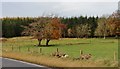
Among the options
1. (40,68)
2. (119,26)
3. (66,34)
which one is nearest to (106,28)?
(66,34)

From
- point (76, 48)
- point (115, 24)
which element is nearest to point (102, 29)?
point (115, 24)

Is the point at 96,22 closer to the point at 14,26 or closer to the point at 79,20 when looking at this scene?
the point at 79,20

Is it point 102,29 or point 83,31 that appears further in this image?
point 83,31

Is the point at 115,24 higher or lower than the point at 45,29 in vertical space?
higher

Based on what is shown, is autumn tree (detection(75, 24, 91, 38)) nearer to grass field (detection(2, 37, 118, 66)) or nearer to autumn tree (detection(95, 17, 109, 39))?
autumn tree (detection(95, 17, 109, 39))

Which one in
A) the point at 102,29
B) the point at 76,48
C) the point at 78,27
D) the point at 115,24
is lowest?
the point at 76,48

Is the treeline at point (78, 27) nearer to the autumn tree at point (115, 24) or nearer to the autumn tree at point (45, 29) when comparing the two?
the autumn tree at point (115, 24)

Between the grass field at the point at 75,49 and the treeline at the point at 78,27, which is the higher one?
the treeline at the point at 78,27

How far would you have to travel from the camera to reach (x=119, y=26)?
101 metres

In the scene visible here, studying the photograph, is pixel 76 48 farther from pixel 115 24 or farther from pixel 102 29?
pixel 102 29

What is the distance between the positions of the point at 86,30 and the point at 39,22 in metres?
59.2

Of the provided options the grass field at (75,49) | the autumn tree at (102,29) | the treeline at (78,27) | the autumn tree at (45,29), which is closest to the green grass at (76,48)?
the grass field at (75,49)

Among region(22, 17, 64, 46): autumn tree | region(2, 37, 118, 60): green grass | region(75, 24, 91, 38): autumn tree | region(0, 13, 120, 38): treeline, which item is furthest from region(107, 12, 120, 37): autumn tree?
region(22, 17, 64, 46): autumn tree

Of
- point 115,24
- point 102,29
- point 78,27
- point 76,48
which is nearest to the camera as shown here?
point 76,48
